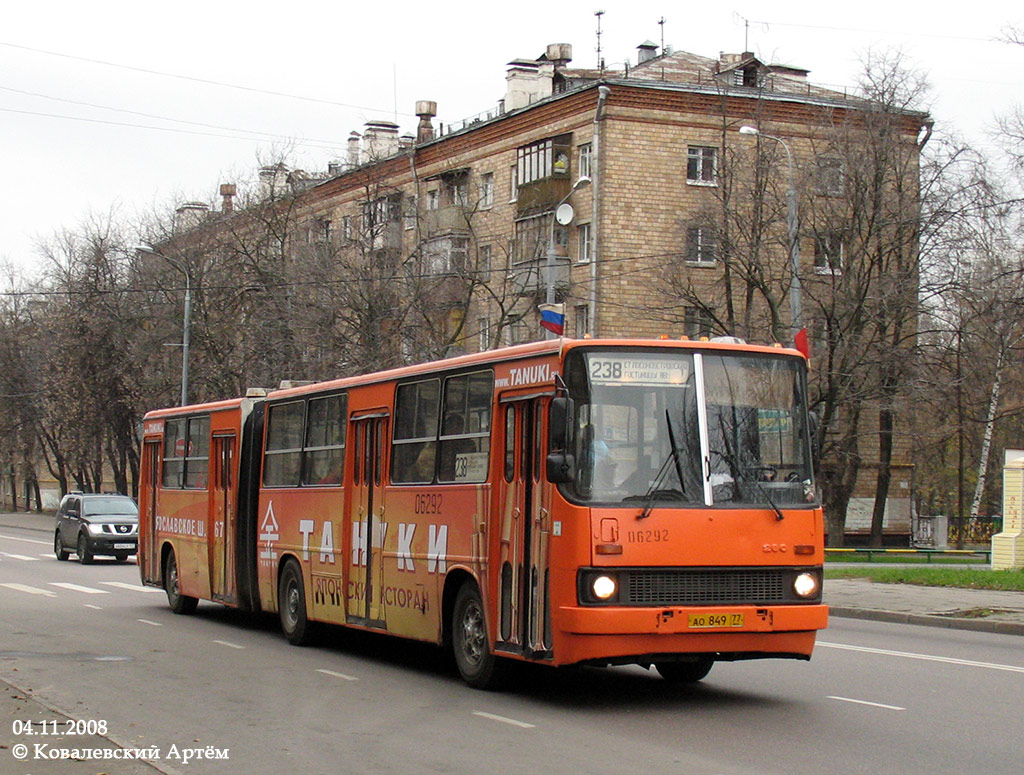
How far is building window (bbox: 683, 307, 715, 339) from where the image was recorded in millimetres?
41156

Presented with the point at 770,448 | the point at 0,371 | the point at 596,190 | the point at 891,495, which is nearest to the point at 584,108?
the point at 596,190

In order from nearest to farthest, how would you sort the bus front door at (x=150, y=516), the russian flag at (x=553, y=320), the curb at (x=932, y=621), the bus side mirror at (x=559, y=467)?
the bus side mirror at (x=559, y=467), the curb at (x=932, y=621), the bus front door at (x=150, y=516), the russian flag at (x=553, y=320)

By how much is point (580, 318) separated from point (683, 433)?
4015 centimetres

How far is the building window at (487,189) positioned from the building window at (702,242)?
1306 centimetres

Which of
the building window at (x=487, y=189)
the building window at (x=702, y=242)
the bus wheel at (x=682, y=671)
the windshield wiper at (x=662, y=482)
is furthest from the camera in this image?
the building window at (x=487, y=189)

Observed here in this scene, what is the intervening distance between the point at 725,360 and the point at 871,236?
30.5 m

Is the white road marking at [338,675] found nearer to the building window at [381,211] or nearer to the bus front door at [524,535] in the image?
the bus front door at [524,535]

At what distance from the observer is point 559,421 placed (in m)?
10.6

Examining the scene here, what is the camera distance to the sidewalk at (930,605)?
744 inches

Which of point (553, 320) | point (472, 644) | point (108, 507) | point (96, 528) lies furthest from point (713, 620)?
point (108, 507)

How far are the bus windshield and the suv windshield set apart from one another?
2832 cm

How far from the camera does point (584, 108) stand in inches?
2035

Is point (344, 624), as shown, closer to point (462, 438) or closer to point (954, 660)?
point (462, 438)

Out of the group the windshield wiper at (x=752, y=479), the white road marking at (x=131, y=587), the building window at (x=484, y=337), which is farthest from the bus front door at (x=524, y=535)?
the building window at (x=484, y=337)
